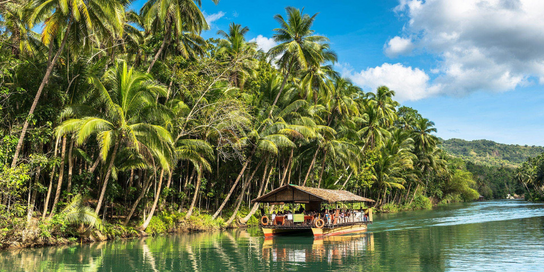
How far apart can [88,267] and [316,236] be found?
39.9ft

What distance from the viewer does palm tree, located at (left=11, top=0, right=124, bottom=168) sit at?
16.3 metres

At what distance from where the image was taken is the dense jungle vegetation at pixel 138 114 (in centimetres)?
1753

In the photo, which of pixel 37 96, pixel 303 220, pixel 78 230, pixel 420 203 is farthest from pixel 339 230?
pixel 420 203

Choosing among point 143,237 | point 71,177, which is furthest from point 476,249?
point 71,177

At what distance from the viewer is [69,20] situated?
17141 millimetres

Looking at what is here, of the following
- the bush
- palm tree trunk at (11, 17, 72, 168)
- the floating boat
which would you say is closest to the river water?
the floating boat

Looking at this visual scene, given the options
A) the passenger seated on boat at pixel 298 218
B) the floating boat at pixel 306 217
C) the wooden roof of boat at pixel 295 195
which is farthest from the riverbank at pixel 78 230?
the passenger seated on boat at pixel 298 218

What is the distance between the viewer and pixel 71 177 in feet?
67.2

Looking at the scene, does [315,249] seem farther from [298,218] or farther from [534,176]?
[534,176]

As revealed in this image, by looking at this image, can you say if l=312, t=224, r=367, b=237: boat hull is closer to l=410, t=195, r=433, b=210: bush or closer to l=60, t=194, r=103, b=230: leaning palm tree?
l=60, t=194, r=103, b=230: leaning palm tree

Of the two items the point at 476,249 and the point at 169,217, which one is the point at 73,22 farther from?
the point at 476,249

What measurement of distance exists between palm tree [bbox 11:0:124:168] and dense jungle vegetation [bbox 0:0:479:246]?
0.17 feet

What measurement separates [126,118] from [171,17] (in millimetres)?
7449

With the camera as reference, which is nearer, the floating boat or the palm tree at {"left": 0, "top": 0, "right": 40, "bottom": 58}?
the palm tree at {"left": 0, "top": 0, "right": 40, "bottom": 58}
